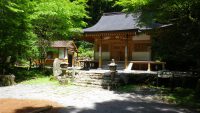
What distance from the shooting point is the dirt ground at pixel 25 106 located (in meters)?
11.5

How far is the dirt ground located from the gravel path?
0.56 metres

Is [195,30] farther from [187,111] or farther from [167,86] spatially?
[167,86]

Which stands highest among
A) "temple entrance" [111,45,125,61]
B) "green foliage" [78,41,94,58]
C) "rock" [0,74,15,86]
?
"green foliage" [78,41,94,58]

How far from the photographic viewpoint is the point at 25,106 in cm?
1232

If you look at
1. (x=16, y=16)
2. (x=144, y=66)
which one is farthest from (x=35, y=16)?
(x=144, y=66)

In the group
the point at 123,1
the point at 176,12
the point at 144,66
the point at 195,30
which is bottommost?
the point at 144,66

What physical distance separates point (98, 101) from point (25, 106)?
3.89 m

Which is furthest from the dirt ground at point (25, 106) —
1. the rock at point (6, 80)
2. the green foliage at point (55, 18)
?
the green foliage at point (55, 18)

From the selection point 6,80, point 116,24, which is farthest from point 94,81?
point 116,24

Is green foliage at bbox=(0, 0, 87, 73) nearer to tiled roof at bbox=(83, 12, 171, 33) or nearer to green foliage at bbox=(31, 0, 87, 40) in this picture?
green foliage at bbox=(31, 0, 87, 40)

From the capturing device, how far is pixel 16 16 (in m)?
22.2

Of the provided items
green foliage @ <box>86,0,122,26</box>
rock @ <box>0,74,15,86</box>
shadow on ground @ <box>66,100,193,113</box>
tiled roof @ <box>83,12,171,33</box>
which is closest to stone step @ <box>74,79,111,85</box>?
shadow on ground @ <box>66,100,193,113</box>

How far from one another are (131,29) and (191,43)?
9.46 meters

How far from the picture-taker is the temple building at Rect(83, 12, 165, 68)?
78.3 ft
